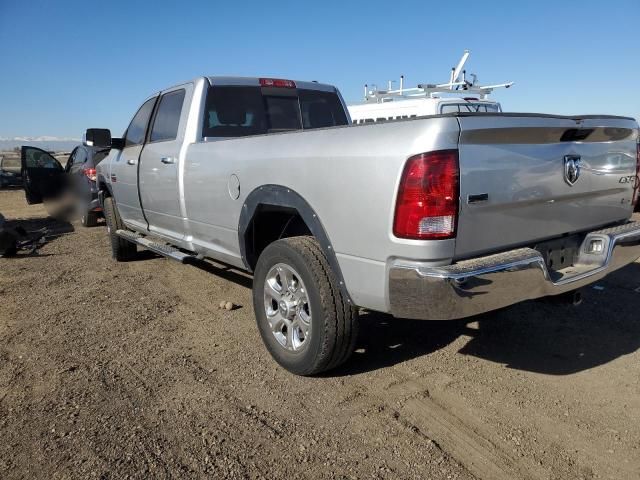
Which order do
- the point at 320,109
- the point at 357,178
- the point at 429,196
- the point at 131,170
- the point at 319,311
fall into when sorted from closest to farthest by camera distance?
the point at 429,196 < the point at 357,178 < the point at 319,311 < the point at 320,109 < the point at 131,170

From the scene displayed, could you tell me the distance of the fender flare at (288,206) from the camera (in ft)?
9.20

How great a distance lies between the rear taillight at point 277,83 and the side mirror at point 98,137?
2.19 meters

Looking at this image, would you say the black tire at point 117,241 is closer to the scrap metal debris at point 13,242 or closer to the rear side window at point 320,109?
the scrap metal debris at point 13,242

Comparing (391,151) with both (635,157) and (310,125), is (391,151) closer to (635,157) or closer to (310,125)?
(635,157)

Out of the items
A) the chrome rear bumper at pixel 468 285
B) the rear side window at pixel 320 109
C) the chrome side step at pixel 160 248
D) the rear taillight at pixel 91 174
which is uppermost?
the rear side window at pixel 320 109

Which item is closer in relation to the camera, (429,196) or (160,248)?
(429,196)

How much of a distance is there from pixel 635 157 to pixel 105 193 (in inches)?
249

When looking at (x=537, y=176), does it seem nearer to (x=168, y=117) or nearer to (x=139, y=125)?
(x=168, y=117)

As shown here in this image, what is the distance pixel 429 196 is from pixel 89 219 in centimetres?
882

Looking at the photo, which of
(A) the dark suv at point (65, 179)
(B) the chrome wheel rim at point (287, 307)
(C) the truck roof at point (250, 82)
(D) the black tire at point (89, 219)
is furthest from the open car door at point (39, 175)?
(B) the chrome wheel rim at point (287, 307)

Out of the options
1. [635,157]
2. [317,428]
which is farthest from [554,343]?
[317,428]

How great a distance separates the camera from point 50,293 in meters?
5.24

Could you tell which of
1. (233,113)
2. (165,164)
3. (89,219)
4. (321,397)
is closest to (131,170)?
(165,164)

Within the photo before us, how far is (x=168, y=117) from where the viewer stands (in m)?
4.91
